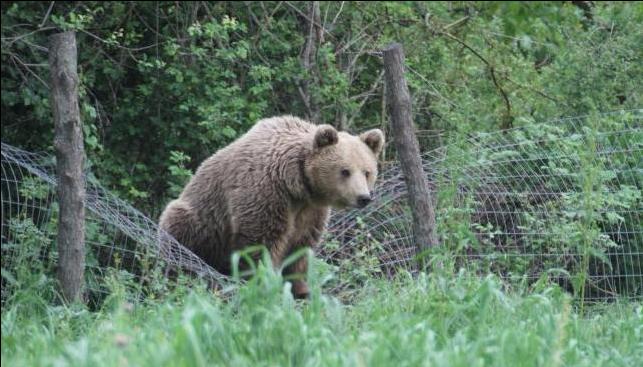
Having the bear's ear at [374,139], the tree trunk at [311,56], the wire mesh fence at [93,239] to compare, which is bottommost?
the wire mesh fence at [93,239]

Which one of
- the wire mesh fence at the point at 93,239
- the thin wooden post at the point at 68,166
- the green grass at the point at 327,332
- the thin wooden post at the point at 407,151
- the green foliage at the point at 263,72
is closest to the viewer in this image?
the green grass at the point at 327,332

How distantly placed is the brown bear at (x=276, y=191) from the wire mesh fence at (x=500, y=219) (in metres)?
0.41

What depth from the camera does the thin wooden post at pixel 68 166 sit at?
6.02 m

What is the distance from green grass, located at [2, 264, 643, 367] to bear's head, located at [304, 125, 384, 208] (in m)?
1.92

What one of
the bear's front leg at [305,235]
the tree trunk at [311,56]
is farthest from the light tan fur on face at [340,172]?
the tree trunk at [311,56]

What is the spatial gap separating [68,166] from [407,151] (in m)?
2.18

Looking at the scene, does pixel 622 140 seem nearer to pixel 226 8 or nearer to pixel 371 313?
pixel 371 313

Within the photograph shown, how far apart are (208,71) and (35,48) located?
1607 mm

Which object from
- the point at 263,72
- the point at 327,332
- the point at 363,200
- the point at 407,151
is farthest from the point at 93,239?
the point at 327,332

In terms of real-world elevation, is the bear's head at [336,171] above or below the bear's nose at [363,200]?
above

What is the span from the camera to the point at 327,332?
457 centimetres

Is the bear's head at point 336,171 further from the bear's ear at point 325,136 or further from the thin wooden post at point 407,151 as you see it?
the thin wooden post at point 407,151

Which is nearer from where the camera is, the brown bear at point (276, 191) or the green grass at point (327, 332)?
the green grass at point (327, 332)

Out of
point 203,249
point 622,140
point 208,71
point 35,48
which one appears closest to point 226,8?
point 208,71
